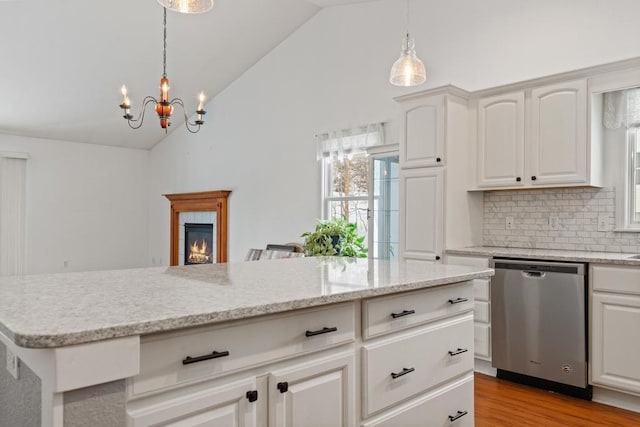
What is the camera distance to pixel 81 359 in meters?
0.94

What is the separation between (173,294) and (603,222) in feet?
11.0

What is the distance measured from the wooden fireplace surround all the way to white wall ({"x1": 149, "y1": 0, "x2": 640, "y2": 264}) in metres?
0.17

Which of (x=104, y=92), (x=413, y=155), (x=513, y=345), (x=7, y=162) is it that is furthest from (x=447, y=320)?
(x=7, y=162)

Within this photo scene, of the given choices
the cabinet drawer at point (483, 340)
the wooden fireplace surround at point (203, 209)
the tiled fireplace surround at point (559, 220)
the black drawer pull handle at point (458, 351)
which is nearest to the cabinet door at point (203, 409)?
the black drawer pull handle at point (458, 351)

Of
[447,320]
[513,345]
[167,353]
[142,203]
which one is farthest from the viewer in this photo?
[142,203]

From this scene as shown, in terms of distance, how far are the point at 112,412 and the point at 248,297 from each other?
46 cm

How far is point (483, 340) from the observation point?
3518mm

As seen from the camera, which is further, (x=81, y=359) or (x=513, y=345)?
(x=513, y=345)

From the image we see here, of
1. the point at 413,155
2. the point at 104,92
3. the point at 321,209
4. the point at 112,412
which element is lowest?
the point at 112,412

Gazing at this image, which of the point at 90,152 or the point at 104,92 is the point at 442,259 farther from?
the point at 90,152

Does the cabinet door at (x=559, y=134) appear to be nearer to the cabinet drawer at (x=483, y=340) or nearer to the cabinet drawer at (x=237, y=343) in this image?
the cabinet drawer at (x=483, y=340)

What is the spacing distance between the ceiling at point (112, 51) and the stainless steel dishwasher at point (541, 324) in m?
3.62

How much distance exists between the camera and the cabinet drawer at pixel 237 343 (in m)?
1.09

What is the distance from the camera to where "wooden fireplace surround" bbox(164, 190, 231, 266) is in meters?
7.02
